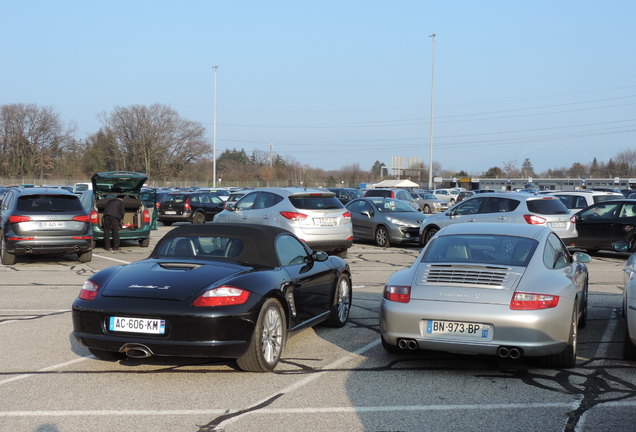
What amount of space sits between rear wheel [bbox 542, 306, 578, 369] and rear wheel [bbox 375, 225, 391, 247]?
44.6 feet

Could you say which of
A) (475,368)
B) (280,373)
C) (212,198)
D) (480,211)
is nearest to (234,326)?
(280,373)

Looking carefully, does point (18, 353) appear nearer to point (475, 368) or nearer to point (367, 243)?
point (475, 368)

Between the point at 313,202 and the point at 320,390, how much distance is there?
398 inches

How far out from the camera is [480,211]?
17.7 metres

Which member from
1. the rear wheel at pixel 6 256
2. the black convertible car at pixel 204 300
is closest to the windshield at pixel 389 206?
the rear wheel at pixel 6 256

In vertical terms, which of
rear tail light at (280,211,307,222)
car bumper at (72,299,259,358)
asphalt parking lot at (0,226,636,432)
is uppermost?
rear tail light at (280,211,307,222)

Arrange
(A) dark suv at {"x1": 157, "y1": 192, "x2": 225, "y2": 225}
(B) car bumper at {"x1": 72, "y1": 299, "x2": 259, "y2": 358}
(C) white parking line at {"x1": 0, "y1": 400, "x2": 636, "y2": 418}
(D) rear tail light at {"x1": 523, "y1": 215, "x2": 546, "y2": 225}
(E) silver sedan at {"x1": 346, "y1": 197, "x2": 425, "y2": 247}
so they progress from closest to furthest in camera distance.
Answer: (C) white parking line at {"x1": 0, "y1": 400, "x2": 636, "y2": 418}, (B) car bumper at {"x1": 72, "y1": 299, "x2": 259, "y2": 358}, (D) rear tail light at {"x1": 523, "y1": 215, "x2": 546, "y2": 225}, (E) silver sedan at {"x1": 346, "y1": 197, "x2": 425, "y2": 247}, (A) dark suv at {"x1": 157, "y1": 192, "x2": 225, "y2": 225}

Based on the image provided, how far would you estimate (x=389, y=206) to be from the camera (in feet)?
69.5

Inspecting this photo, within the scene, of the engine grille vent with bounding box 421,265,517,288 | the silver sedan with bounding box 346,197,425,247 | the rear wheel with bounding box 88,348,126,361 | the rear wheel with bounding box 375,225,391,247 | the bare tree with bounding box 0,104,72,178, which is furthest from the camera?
the bare tree with bounding box 0,104,72,178

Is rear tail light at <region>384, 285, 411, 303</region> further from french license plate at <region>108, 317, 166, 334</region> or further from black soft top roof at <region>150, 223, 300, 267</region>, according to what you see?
french license plate at <region>108, 317, 166, 334</region>

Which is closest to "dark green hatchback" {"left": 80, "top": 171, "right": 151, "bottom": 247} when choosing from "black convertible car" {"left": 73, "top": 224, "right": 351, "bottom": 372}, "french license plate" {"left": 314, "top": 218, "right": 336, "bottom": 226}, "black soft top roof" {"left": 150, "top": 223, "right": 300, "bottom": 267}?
"french license plate" {"left": 314, "top": 218, "right": 336, "bottom": 226}

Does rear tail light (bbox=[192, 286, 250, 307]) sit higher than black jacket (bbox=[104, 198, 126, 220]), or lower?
lower

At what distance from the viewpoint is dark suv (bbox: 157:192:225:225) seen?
3023 cm

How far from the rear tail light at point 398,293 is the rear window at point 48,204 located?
10.2 meters
